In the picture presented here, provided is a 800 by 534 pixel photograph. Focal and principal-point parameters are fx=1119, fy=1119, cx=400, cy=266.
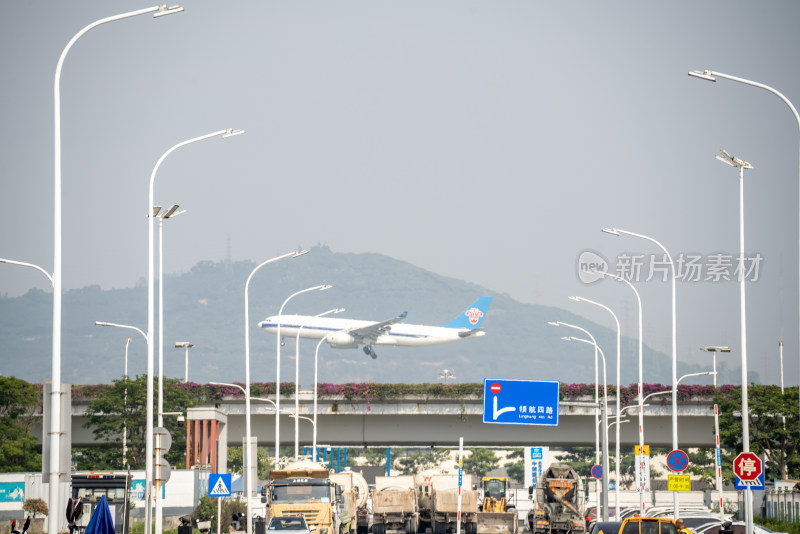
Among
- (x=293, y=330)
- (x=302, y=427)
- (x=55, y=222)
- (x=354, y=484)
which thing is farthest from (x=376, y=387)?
(x=55, y=222)

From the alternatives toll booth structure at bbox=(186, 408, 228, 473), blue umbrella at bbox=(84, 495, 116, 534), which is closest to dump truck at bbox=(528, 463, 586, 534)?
blue umbrella at bbox=(84, 495, 116, 534)

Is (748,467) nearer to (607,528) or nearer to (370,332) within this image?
(607,528)

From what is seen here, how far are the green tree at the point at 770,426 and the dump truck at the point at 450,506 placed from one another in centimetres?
2894

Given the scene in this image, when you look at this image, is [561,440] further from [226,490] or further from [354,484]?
[226,490]

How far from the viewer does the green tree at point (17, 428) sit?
68938 mm

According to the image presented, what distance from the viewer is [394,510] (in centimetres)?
4528

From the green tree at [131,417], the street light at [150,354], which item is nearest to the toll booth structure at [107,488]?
the street light at [150,354]

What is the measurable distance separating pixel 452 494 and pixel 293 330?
5210 centimetres

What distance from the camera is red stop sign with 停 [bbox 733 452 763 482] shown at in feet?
99.0

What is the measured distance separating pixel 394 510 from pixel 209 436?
2298 cm

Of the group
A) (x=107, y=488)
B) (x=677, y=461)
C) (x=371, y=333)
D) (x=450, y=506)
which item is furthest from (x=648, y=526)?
(x=371, y=333)

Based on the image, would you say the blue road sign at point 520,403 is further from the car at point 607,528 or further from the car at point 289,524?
the car at point 607,528

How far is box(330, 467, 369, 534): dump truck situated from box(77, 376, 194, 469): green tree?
102ft

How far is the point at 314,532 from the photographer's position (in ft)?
112
